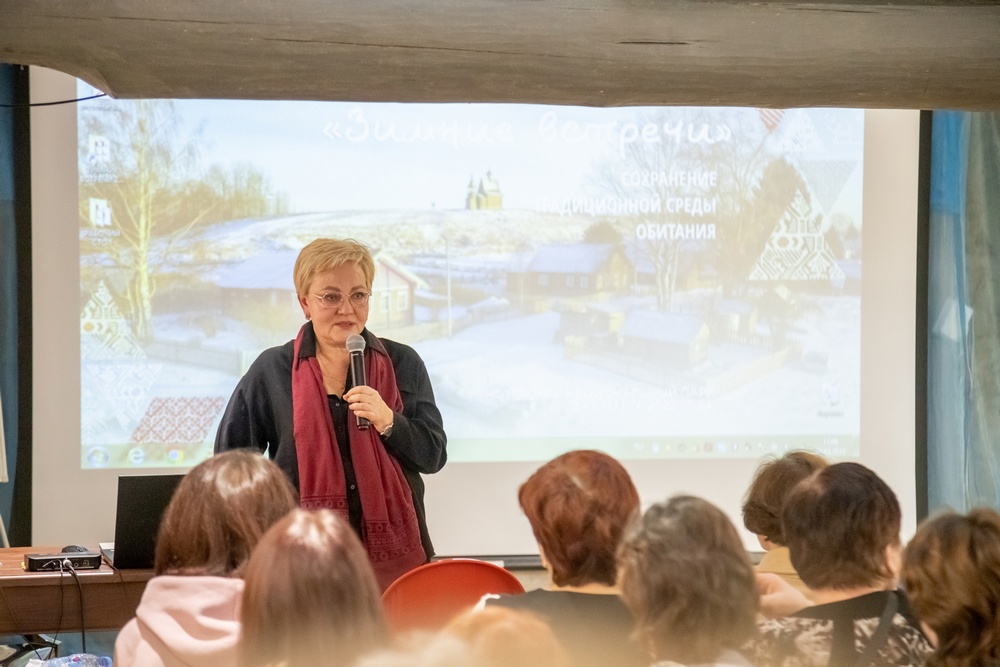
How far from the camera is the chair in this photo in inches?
86.0

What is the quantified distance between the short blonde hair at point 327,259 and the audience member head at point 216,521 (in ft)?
3.53

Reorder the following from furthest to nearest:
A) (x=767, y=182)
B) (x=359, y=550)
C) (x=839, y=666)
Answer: (x=767, y=182)
(x=839, y=666)
(x=359, y=550)

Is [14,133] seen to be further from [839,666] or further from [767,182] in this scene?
[839,666]

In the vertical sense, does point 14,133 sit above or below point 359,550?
above

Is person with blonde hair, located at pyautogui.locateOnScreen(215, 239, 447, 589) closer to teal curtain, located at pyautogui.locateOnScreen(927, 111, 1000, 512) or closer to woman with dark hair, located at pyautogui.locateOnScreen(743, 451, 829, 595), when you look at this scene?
woman with dark hair, located at pyautogui.locateOnScreen(743, 451, 829, 595)

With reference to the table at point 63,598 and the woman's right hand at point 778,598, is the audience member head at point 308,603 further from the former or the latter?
the table at point 63,598

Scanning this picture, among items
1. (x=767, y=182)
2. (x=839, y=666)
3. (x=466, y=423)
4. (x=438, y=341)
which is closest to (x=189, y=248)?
(x=438, y=341)

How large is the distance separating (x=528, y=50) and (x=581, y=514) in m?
1.61

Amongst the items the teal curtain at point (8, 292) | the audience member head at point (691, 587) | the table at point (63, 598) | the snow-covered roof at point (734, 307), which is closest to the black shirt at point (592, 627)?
the audience member head at point (691, 587)

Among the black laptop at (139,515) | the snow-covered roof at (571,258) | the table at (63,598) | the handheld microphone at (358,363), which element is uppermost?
the snow-covered roof at (571,258)

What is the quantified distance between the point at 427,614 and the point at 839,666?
89 centimetres

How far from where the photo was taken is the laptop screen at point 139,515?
3004 millimetres

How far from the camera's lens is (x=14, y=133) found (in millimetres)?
4480

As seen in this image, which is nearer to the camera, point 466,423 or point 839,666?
point 839,666
